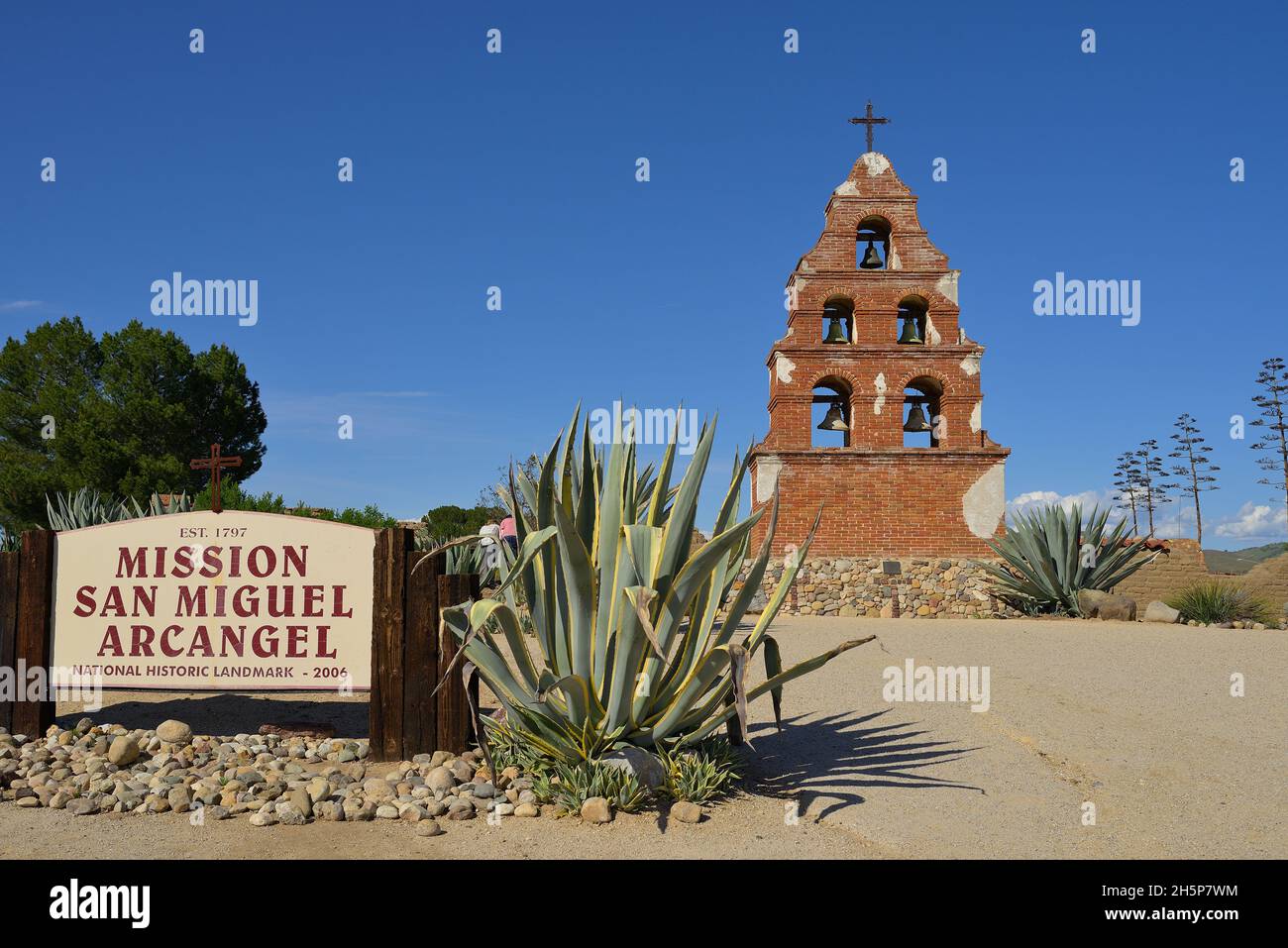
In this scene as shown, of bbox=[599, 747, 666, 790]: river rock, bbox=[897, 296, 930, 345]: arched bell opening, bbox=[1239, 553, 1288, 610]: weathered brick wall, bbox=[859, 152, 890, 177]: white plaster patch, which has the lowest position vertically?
bbox=[599, 747, 666, 790]: river rock

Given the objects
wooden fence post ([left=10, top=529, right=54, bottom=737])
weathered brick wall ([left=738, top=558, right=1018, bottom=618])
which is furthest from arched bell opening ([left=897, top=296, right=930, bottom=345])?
wooden fence post ([left=10, top=529, right=54, bottom=737])

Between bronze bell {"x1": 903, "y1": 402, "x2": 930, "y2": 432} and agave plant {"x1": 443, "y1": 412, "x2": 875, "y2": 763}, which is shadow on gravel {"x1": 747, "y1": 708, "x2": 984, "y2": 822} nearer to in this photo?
agave plant {"x1": 443, "y1": 412, "x2": 875, "y2": 763}

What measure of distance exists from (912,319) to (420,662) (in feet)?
51.1

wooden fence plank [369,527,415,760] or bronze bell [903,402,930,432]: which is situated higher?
bronze bell [903,402,930,432]

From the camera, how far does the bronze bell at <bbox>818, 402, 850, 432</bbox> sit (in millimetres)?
18156

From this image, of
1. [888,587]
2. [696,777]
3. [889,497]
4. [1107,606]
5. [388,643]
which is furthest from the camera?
[889,497]

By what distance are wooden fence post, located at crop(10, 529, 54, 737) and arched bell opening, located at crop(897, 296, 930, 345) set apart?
1533 centimetres

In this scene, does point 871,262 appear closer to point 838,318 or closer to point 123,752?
point 838,318

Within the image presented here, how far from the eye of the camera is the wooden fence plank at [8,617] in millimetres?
5633

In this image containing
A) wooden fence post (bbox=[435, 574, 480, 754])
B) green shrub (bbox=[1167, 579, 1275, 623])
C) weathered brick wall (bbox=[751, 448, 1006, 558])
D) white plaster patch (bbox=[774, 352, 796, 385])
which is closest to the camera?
wooden fence post (bbox=[435, 574, 480, 754])

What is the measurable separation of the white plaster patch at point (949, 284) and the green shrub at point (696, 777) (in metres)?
15.3

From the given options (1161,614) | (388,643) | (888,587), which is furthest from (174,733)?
(888,587)

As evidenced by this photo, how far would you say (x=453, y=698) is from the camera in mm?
5094

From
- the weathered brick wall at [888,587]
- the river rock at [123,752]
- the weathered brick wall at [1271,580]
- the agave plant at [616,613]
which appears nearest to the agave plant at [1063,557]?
the weathered brick wall at [888,587]
